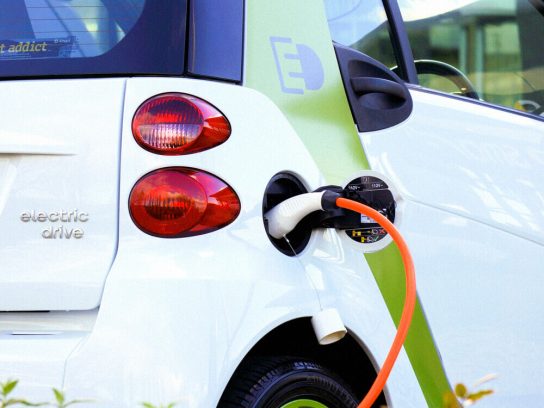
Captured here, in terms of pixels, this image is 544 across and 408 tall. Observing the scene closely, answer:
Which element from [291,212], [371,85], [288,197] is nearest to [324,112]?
[371,85]

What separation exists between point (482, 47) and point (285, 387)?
1.46 meters

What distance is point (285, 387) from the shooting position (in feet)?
8.62

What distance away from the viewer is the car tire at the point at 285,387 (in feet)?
8.43

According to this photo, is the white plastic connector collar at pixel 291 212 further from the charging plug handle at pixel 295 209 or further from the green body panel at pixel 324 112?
the green body panel at pixel 324 112

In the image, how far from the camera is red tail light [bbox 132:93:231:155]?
2.52 meters

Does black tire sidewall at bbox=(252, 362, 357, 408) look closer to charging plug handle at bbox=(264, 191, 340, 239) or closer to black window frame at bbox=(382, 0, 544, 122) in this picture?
charging plug handle at bbox=(264, 191, 340, 239)

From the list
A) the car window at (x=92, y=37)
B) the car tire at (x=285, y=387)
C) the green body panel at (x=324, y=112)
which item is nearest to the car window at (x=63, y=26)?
the car window at (x=92, y=37)

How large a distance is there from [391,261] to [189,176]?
631 millimetres

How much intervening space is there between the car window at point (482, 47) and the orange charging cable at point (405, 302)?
78cm

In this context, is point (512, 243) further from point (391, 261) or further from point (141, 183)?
point (141, 183)

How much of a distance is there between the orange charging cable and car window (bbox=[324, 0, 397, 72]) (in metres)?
0.62

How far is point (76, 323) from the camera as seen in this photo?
2.48 m

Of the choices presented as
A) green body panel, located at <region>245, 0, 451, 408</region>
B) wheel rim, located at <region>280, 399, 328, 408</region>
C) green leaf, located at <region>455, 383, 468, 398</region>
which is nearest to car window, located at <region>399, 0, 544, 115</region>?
green body panel, located at <region>245, 0, 451, 408</region>

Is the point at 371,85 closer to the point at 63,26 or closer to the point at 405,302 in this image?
the point at 405,302
